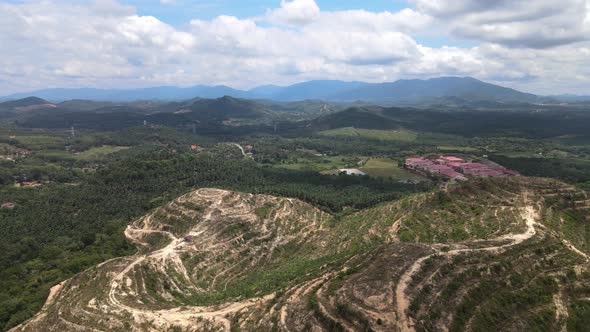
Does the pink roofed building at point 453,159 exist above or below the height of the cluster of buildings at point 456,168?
above

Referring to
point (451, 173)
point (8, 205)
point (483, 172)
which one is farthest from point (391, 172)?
point (8, 205)

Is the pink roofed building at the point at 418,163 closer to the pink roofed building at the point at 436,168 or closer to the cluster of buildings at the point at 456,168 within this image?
the cluster of buildings at the point at 456,168

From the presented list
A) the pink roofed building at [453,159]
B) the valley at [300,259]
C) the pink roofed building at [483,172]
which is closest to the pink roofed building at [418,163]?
the pink roofed building at [453,159]

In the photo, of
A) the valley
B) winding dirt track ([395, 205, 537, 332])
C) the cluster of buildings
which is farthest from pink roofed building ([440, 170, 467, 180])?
winding dirt track ([395, 205, 537, 332])

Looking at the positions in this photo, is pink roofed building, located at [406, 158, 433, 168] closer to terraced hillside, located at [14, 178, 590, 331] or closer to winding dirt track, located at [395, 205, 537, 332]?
terraced hillside, located at [14, 178, 590, 331]

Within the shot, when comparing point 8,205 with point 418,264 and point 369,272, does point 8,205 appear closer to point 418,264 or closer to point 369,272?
point 369,272

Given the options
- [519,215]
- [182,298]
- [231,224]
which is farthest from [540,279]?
[231,224]

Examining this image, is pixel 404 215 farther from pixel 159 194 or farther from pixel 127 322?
pixel 159 194
